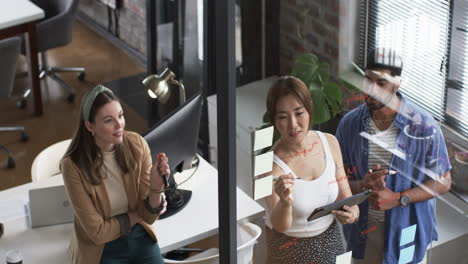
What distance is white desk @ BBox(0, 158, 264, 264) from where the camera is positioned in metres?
3.20

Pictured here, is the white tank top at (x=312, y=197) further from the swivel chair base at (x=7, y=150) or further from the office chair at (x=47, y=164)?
the swivel chair base at (x=7, y=150)

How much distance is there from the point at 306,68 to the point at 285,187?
31 cm

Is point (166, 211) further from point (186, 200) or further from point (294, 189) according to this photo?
point (294, 189)

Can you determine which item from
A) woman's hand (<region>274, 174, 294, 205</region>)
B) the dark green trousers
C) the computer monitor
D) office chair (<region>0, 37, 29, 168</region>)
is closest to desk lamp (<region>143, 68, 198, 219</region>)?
the computer monitor

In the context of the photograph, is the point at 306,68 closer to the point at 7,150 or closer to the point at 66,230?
the point at 66,230

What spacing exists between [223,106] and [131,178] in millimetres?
1259

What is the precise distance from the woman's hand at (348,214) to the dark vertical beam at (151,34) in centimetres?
321

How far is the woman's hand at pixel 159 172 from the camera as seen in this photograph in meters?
3.01

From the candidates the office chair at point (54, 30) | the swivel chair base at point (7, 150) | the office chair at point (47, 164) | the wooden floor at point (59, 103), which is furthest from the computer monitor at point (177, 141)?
the office chair at point (54, 30)

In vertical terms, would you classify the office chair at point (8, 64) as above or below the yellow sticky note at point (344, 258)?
below

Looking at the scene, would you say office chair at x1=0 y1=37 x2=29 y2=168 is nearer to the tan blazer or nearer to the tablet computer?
the tan blazer

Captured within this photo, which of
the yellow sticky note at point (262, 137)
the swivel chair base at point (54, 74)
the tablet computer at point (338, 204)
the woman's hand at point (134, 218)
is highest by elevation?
the yellow sticky note at point (262, 137)

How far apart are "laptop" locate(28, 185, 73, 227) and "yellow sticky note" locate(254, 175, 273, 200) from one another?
1.40 meters

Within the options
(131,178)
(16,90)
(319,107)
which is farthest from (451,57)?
(16,90)
